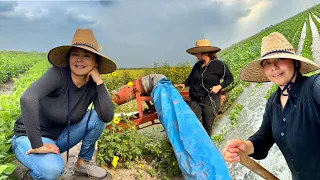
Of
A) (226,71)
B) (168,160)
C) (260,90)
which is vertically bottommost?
(168,160)

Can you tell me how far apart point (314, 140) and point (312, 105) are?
8.6 inches

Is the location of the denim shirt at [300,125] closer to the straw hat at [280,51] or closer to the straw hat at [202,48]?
the straw hat at [280,51]

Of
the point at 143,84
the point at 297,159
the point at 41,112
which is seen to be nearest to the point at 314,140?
the point at 297,159

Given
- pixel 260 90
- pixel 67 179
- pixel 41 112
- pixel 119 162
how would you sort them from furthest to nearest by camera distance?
pixel 260 90 → pixel 119 162 → pixel 67 179 → pixel 41 112

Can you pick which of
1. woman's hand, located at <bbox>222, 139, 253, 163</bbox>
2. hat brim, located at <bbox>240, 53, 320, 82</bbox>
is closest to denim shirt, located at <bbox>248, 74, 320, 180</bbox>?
hat brim, located at <bbox>240, 53, 320, 82</bbox>

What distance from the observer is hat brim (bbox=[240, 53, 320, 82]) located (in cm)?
209

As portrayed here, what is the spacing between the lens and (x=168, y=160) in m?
4.95

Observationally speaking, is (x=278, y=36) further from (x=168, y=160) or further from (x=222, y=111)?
(x=222, y=111)

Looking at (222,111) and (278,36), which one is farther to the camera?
(222,111)

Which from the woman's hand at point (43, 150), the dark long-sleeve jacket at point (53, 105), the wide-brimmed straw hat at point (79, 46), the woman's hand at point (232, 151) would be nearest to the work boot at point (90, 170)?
the dark long-sleeve jacket at point (53, 105)

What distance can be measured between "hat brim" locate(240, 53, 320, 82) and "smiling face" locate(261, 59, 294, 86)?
58 millimetres

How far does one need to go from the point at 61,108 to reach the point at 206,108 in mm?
2881

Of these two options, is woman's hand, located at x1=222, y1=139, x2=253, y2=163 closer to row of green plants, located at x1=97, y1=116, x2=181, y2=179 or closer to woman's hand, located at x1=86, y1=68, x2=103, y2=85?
woman's hand, located at x1=86, y1=68, x2=103, y2=85

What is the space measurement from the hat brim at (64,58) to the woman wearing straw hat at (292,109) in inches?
56.9
